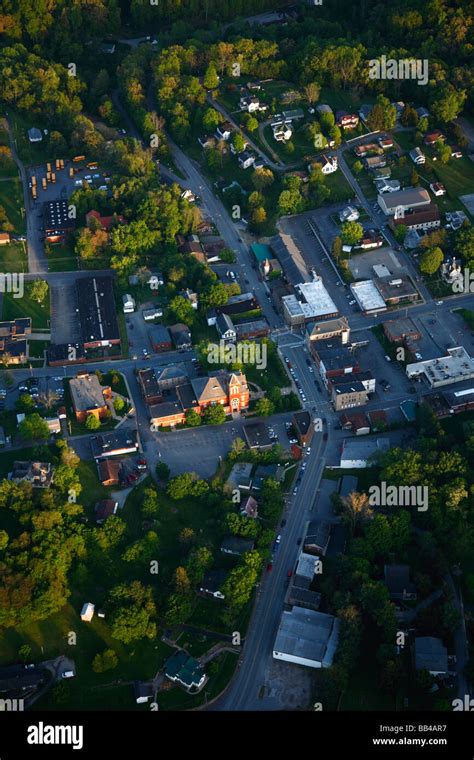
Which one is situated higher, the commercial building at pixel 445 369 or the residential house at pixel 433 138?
the residential house at pixel 433 138

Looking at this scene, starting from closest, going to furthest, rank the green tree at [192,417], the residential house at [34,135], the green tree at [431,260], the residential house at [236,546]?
the residential house at [236,546] → the green tree at [192,417] → the green tree at [431,260] → the residential house at [34,135]

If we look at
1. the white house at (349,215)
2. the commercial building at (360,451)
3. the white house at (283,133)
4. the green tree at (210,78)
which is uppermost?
the green tree at (210,78)

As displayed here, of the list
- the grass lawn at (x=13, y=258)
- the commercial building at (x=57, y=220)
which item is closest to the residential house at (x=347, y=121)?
the commercial building at (x=57, y=220)

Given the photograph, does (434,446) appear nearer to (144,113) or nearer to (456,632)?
(456,632)

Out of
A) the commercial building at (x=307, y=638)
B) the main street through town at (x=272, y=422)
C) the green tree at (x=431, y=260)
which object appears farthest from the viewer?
the green tree at (x=431, y=260)

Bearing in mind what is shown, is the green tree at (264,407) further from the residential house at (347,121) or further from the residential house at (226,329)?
the residential house at (347,121)

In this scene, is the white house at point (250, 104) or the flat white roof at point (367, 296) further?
the white house at point (250, 104)

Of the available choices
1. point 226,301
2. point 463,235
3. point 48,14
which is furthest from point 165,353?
point 48,14
